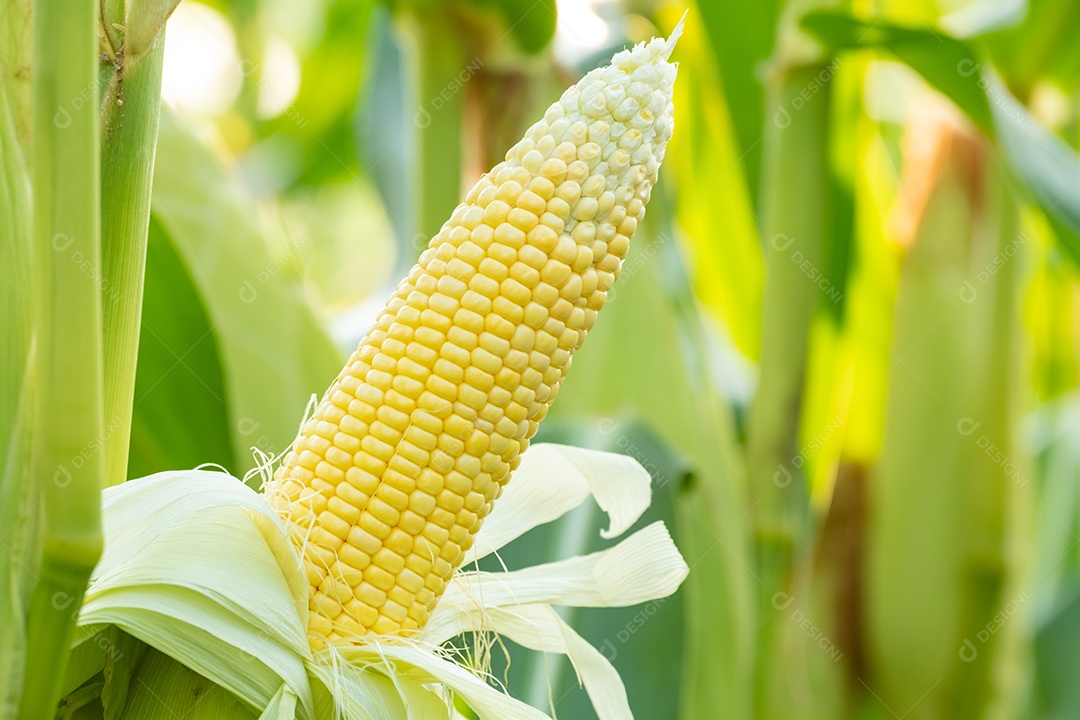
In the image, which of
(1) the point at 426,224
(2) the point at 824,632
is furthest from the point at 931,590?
(1) the point at 426,224

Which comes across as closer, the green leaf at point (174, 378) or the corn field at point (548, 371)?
the corn field at point (548, 371)

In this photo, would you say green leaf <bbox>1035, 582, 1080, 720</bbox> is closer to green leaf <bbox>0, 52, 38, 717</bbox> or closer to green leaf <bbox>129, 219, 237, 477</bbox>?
green leaf <bbox>129, 219, 237, 477</bbox>

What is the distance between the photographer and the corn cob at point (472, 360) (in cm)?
38

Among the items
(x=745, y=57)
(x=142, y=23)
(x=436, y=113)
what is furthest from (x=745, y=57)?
(x=142, y=23)

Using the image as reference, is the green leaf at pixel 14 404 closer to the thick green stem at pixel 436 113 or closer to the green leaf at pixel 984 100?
the thick green stem at pixel 436 113

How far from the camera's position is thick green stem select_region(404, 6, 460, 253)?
2.73ft

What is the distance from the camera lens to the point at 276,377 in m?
0.79

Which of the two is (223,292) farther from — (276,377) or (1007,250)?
(1007,250)

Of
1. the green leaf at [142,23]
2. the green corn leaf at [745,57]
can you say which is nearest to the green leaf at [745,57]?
the green corn leaf at [745,57]

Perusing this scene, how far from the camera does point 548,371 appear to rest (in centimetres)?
38

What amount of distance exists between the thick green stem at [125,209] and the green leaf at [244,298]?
411 mm

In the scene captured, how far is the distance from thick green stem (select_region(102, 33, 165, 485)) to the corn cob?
8cm

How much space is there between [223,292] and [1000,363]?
731 mm

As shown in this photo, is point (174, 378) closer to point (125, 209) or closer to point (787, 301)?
point (125, 209)
